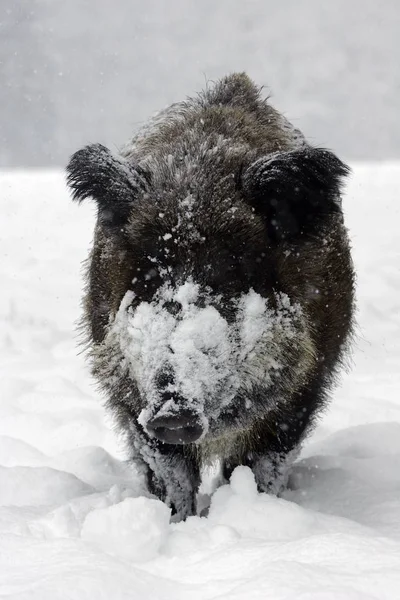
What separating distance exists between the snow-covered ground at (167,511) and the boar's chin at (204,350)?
1.26 feet

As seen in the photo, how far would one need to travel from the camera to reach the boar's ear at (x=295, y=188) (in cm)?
326

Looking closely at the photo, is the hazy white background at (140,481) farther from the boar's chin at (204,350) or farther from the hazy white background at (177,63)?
the hazy white background at (177,63)

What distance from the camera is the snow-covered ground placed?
228 centimetres

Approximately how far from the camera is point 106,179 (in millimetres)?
3426

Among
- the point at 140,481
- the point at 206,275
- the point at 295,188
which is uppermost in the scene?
the point at 295,188

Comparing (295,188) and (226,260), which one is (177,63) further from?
(226,260)

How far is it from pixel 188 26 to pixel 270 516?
240 feet

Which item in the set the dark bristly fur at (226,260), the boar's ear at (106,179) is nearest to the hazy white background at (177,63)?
the dark bristly fur at (226,260)

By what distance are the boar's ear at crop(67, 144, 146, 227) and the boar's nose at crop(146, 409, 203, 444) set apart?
3.53 feet

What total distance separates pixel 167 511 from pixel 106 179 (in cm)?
141

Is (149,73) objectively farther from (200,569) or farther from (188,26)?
(200,569)

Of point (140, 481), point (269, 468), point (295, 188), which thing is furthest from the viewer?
point (140, 481)

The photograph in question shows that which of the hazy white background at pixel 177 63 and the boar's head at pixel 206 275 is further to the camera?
the hazy white background at pixel 177 63

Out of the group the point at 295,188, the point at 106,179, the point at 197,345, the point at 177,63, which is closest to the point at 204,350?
the point at 197,345
